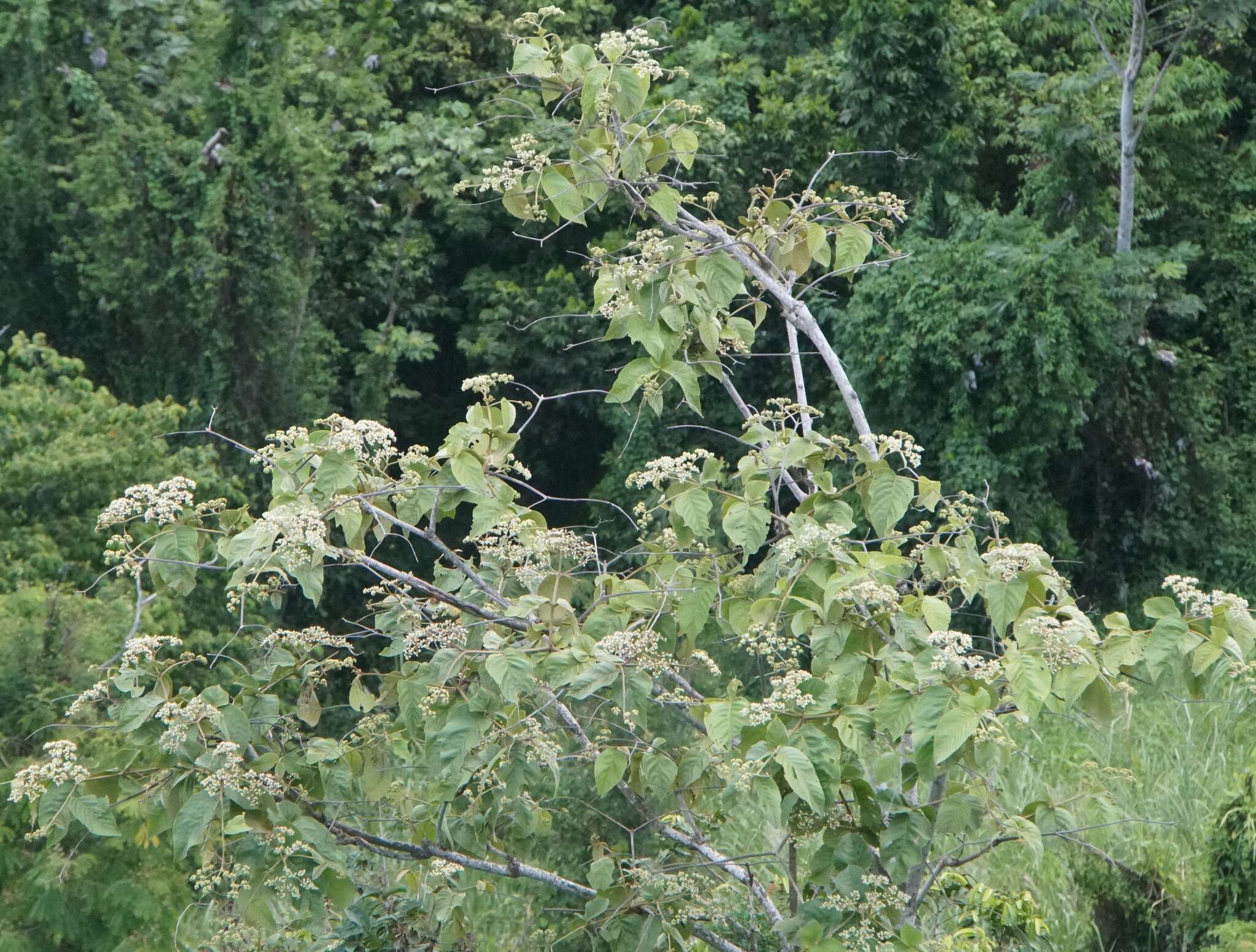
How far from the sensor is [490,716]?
193 centimetres

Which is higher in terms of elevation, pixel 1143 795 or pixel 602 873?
pixel 602 873

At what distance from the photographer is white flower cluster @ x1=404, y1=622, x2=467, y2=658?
1937 mm

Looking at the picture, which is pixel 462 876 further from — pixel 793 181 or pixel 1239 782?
pixel 793 181

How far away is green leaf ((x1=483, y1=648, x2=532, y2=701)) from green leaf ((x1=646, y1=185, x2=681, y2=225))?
738 mm

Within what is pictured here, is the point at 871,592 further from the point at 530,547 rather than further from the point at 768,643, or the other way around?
the point at 530,547

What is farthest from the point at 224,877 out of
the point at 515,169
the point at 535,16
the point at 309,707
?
the point at 535,16

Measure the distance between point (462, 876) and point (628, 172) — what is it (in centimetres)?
116

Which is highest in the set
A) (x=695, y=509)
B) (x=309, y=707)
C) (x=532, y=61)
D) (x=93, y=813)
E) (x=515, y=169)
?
(x=532, y=61)

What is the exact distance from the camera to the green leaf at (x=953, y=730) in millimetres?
1549

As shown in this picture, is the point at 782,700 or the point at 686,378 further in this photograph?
the point at 686,378

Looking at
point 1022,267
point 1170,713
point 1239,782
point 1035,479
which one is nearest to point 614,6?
point 1022,267

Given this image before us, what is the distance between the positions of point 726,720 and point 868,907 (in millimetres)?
356

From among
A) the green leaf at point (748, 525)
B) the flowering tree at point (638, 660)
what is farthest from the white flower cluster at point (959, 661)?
the green leaf at point (748, 525)

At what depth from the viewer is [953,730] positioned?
5.13ft
